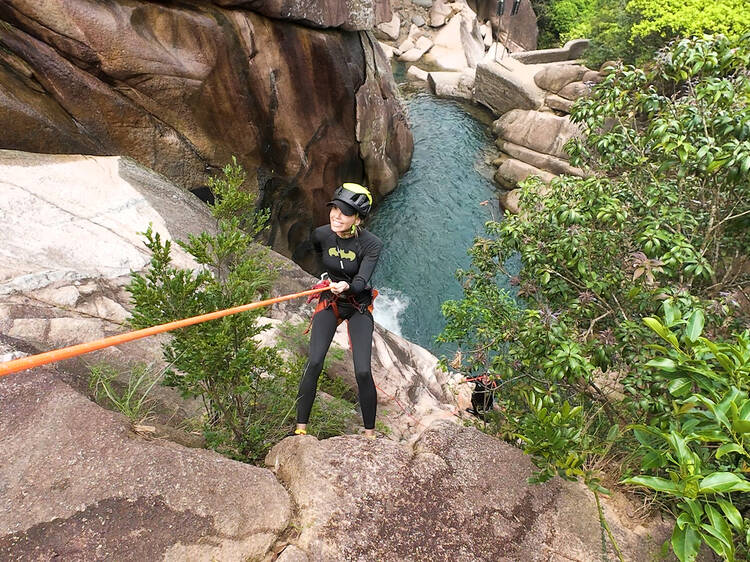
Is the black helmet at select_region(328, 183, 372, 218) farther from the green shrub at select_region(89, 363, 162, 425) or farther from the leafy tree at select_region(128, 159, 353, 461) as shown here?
the green shrub at select_region(89, 363, 162, 425)

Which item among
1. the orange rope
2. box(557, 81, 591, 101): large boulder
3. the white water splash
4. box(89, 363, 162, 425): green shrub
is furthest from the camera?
box(557, 81, 591, 101): large boulder

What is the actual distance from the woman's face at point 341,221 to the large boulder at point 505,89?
73.0ft

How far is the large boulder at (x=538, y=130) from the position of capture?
19734mm

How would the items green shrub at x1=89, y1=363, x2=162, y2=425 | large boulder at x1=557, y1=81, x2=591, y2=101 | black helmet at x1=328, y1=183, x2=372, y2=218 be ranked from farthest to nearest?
large boulder at x1=557, y1=81, x2=591, y2=101 → black helmet at x1=328, y1=183, x2=372, y2=218 → green shrub at x1=89, y1=363, x2=162, y2=425

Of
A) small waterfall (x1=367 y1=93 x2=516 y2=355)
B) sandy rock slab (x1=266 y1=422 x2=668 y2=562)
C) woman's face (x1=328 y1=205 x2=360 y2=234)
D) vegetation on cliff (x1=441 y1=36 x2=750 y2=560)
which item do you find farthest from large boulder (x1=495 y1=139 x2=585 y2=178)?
sandy rock slab (x1=266 y1=422 x2=668 y2=562)

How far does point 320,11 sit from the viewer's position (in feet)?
36.3

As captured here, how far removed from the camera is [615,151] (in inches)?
205

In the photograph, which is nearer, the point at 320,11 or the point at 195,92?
the point at 195,92

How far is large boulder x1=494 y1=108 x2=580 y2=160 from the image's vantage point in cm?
1973

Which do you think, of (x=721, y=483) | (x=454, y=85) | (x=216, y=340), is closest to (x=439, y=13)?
(x=454, y=85)

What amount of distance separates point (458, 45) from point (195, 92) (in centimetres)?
2921

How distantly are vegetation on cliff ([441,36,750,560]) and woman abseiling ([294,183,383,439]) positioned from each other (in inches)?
59.2

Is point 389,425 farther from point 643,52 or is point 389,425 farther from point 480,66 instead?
point 480,66

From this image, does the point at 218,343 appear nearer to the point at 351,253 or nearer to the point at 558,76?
the point at 351,253
